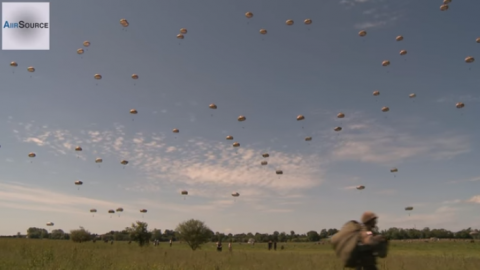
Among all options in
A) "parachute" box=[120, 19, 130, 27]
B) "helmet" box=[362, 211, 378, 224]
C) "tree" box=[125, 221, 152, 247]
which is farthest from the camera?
"tree" box=[125, 221, 152, 247]

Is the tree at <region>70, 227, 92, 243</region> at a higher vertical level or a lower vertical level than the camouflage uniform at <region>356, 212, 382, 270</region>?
lower

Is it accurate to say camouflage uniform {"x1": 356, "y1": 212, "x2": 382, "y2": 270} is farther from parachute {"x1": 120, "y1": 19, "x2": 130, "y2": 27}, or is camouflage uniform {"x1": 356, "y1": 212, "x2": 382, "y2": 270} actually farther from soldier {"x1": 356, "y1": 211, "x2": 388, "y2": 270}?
parachute {"x1": 120, "y1": 19, "x2": 130, "y2": 27}

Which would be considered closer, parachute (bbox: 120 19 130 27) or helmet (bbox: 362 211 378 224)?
helmet (bbox: 362 211 378 224)

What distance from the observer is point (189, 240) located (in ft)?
199

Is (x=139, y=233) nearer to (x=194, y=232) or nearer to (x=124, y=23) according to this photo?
(x=194, y=232)

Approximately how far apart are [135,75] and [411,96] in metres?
24.4

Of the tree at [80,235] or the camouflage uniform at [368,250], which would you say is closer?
the camouflage uniform at [368,250]

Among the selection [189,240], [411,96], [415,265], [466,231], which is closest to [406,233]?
[466,231]

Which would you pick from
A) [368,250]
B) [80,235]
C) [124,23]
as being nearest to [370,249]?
[368,250]

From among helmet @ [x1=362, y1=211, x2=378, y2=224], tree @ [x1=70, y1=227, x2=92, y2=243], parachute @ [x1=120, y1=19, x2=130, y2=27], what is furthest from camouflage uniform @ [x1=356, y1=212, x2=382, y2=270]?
tree @ [x1=70, y1=227, x2=92, y2=243]

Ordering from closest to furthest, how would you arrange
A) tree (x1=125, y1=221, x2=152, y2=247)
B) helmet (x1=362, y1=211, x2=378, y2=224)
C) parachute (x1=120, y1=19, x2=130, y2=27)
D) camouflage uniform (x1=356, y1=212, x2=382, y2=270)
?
camouflage uniform (x1=356, y1=212, x2=382, y2=270) < helmet (x1=362, y1=211, x2=378, y2=224) < parachute (x1=120, y1=19, x2=130, y2=27) < tree (x1=125, y1=221, x2=152, y2=247)

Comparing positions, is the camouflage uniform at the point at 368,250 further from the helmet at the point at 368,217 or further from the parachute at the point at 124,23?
the parachute at the point at 124,23

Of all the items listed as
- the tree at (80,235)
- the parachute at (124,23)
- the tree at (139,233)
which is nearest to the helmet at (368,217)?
the parachute at (124,23)

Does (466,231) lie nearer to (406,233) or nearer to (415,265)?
(406,233)
